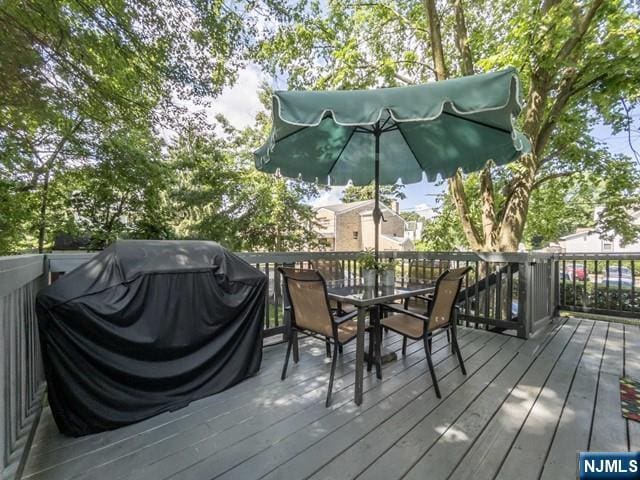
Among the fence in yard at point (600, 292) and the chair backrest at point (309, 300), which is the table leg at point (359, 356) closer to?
the chair backrest at point (309, 300)

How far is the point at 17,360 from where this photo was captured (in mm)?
1539

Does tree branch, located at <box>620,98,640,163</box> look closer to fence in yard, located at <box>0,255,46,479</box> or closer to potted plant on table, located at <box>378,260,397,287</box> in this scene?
potted plant on table, located at <box>378,260,397,287</box>

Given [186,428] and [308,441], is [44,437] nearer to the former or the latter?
[186,428]

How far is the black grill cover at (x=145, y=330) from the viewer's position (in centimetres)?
175

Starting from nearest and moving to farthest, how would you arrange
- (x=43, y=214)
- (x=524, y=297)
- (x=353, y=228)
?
(x=524, y=297), (x=43, y=214), (x=353, y=228)

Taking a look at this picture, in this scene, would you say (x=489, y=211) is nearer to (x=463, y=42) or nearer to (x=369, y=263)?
(x=463, y=42)

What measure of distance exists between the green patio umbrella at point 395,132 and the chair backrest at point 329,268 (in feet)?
2.67

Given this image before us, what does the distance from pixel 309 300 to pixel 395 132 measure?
2.25 m

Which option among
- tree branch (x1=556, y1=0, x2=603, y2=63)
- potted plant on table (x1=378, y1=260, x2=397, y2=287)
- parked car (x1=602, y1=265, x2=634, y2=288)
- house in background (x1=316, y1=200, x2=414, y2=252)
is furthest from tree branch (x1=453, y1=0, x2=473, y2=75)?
house in background (x1=316, y1=200, x2=414, y2=252)

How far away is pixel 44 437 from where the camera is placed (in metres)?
1.78

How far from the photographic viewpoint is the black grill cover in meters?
1.75

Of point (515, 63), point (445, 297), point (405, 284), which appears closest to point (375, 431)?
point (445, 297)

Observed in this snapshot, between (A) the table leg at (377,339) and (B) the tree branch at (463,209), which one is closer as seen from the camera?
(A) the table leg at (377,339)

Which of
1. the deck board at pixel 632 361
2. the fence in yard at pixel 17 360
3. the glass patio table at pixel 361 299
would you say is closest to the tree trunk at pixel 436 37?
the glass patio table at pixel 361 299
